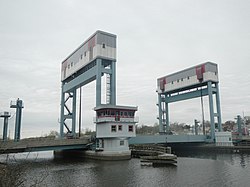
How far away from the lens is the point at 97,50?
34281mm

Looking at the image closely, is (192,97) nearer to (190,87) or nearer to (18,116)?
(190,87)

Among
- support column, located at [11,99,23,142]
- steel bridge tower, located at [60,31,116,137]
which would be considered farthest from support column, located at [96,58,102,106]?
support column, located at [11,99,23,142]

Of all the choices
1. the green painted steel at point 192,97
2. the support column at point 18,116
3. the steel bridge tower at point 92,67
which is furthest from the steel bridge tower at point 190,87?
the support column at point 18,116

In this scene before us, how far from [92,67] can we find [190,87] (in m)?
25.0

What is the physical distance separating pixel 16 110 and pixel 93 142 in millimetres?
15056

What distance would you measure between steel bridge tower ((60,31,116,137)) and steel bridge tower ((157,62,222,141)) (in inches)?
836

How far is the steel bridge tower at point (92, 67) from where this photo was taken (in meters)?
34.3

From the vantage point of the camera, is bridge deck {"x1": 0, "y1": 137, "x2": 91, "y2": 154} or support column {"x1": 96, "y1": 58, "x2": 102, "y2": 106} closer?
bridge deck {"x1": 0, "y1": 137, "x2": 91, "y2": 154}

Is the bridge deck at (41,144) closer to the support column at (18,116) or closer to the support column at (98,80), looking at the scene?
the support column at (98,80)

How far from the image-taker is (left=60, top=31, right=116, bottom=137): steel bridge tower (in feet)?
112

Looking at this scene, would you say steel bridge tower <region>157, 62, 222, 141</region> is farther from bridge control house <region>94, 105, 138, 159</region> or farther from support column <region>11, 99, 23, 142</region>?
support column <region>11, 99, 23, 142</region>

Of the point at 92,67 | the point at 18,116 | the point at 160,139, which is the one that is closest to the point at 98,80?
the point at 92,67

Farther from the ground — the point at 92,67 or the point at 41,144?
the point at 92,67

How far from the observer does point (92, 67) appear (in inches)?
1451
